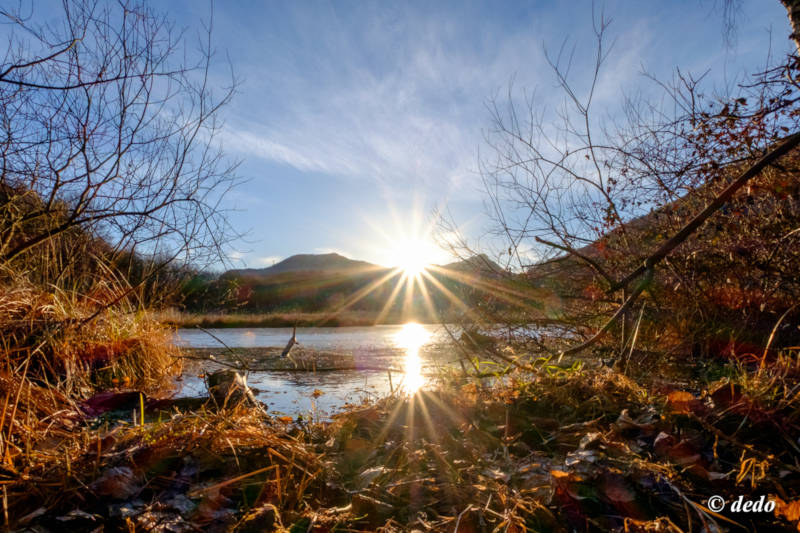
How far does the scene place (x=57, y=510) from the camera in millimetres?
1148

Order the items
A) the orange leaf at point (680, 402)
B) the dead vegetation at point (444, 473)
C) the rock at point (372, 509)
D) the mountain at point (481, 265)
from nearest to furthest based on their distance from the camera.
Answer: the dead vegetation at point (444, 473) → the rock at point (372, 509) → the orange leaf at point (680, 402) → the mountain at point (481, 265)

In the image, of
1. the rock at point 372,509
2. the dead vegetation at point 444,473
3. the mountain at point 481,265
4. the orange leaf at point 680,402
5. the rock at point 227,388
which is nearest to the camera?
the dead vegetation at point 444,473

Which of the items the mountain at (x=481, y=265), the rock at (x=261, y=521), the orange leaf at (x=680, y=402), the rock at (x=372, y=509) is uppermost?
the mountain at (x=481, y=265)

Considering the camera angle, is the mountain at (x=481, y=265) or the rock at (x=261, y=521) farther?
the mountain at (x=481, y=265)

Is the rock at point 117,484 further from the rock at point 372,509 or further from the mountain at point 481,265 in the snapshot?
the mountain at point 481,265

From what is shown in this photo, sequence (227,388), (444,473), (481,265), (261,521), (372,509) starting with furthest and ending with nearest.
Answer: (481,265), (227,388), (444,473), (372,509), (261,521)

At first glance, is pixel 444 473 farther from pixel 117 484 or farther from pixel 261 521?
A: pixel 117 484

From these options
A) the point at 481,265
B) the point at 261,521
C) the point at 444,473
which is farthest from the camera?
the point at 481,265

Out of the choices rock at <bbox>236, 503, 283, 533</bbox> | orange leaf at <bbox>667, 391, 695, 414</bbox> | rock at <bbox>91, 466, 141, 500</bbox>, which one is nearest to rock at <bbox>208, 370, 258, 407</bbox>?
rock at <bbox>91, 466, 141, 500</bbox>

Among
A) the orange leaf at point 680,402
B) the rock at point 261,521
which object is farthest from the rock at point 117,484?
the orange leaf at point 680,402

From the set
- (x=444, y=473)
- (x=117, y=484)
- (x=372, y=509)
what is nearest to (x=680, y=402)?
(x=444, y=473)

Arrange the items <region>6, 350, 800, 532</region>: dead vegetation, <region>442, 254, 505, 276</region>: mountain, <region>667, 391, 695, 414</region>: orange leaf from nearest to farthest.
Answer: <region>6, 350, 800, 532</region>: dead vegetation
<region>667, 391, 695, 414</region>: orange leaf
<region>442, 254, 505, 276</region>: mountain

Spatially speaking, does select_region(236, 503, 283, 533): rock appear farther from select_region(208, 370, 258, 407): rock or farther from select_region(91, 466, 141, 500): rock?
select_region(208, 370, 258, 407): rock

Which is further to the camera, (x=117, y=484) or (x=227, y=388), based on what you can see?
(x=227, y=388)
